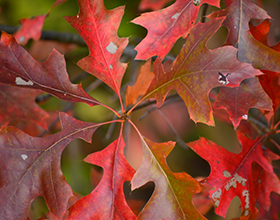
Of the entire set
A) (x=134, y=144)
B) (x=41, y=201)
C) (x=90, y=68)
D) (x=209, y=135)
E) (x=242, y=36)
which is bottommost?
(x=41, y=201)

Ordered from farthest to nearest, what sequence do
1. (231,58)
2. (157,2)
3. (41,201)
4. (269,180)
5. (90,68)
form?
(41,201)
(157,2)
(269,180)
(90,68)
(231,58)

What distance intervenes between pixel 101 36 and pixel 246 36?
399mm

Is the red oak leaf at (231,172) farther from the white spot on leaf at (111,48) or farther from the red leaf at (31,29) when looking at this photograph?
the red leaf at (31,29)

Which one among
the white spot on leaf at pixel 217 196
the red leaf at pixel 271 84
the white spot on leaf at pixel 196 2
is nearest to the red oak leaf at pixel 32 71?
the white spot on leaf at pixel 196 2

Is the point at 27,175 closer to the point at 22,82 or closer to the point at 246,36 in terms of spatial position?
the point at 22,82

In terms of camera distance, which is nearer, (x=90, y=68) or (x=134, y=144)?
(x=90, y=68)

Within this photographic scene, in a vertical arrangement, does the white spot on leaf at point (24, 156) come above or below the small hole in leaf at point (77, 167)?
above

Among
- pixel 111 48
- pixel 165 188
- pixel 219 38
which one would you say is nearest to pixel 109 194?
pixel 165 188

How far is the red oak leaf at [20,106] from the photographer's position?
2.85 ft

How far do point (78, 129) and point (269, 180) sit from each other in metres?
0.68

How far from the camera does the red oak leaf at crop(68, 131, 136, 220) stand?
1.89 feet

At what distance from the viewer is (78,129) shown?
63cm

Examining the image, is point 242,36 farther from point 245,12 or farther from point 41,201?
point 41,201

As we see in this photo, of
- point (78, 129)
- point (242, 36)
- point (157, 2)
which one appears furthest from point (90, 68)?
point (157, 2)
